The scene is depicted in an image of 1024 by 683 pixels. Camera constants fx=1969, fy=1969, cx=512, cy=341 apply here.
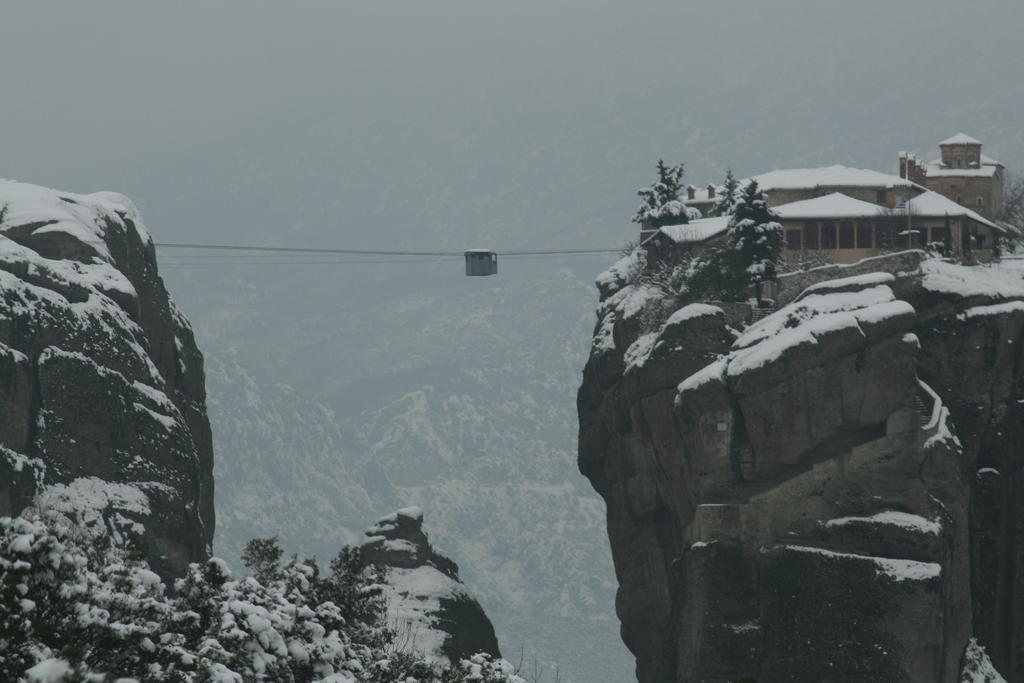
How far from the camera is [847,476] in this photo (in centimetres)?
9850

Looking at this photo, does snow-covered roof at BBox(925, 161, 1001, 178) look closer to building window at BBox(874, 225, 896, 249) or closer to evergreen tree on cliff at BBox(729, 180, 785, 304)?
building window at BBox(874, 225, 896, 249)

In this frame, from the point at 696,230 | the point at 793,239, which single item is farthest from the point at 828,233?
the point at 696,230

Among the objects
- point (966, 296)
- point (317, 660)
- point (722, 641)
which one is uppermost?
point (966, 296)

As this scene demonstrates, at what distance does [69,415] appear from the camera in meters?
97.9

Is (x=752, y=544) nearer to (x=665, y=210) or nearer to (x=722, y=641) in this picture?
(x=722, y=641)

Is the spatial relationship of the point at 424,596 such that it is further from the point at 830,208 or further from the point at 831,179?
the point at 831,179

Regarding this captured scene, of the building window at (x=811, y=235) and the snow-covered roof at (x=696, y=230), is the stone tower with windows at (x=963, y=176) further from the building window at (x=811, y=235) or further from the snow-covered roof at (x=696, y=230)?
the snow-covered roof at (x=696, y=230)

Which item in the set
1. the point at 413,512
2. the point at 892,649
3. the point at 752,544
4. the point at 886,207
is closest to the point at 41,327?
the point at 413,512

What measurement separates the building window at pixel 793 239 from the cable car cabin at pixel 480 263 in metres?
20.5

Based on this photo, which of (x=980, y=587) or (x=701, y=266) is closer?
(x=980, y=587)

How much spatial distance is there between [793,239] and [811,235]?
1.12 meters

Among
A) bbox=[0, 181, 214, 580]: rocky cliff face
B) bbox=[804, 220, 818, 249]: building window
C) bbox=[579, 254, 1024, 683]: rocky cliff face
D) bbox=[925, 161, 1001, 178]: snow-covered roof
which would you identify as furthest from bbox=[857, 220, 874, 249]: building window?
bbox=[0, 181, 214, 580]: rocky cliff face

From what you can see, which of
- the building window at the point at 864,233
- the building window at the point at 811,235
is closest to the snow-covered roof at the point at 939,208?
the building window at the point at 864,233

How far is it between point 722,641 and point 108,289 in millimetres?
37139
